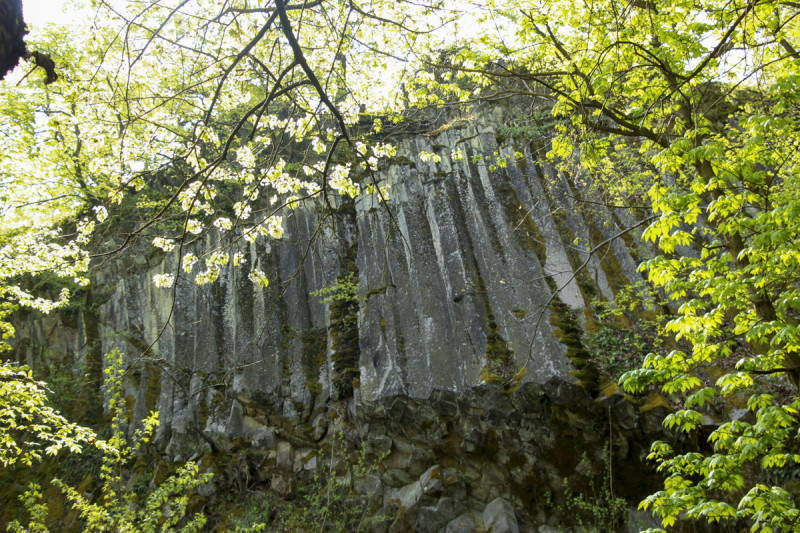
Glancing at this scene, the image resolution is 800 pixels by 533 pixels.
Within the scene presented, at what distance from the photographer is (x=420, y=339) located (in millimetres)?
9344

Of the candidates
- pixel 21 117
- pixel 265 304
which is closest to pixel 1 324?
pixel 265 304

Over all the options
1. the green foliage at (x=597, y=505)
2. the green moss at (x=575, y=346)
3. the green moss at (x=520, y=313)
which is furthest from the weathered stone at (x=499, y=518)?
the green moss at (x=520, y=313)

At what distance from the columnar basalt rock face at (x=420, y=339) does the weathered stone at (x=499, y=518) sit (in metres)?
0.04

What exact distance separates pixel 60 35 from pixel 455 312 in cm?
1290

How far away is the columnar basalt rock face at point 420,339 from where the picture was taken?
779 centimetres

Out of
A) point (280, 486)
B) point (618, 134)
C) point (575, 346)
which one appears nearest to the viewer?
point (618, 134)

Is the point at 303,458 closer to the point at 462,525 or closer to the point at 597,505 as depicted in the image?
the point at 462,525

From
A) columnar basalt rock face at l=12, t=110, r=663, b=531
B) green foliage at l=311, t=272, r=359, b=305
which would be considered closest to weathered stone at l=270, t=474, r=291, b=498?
columnar basalt rock face at l=12, t=110, r=663, b=531

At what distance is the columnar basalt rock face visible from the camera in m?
7.79

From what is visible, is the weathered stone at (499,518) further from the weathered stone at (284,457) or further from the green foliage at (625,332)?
the weathered stone at (284,457)

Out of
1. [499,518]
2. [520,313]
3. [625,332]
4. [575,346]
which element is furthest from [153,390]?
[625,332]

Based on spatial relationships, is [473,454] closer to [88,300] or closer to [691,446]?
[691,446]

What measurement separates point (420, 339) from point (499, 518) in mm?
3559

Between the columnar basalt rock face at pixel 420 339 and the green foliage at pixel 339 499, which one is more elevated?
the columnar basalt rock face at pixel 420 339
